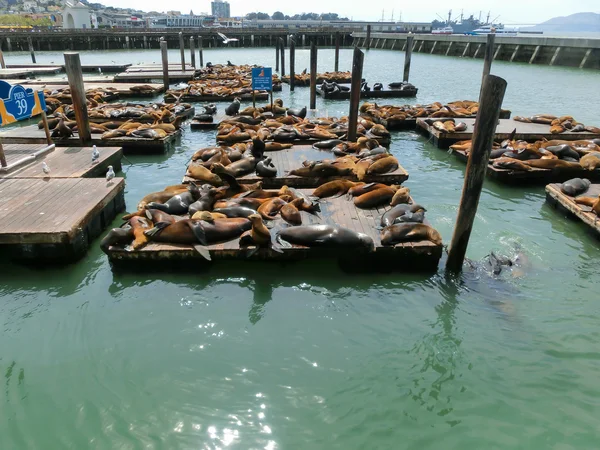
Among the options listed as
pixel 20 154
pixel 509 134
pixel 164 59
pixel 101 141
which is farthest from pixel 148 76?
pixel 509 134

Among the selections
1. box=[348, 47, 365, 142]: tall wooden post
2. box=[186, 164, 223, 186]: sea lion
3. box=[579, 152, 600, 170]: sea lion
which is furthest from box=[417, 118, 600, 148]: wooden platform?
box=[186, 164, 223, 186]: sea lion

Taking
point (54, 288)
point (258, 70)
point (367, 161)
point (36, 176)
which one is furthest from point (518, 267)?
point (258, 70)

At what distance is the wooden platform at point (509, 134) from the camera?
1166cm

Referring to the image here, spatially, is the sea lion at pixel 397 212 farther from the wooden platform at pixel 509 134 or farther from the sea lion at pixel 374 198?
the wooden platform at pixel 509 134

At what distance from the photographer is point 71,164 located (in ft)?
27.7

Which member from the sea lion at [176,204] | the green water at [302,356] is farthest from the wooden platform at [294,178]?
the green water at [302,356]

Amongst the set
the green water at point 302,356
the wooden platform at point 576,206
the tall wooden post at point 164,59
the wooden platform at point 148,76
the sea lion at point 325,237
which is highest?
the tall wooden post at point 164,59

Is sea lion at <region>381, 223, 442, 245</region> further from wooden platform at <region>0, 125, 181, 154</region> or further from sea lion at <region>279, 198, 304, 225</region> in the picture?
wooden platform at <region>0, 125, 181, 154</region>

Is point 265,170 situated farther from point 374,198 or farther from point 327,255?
point 327,255

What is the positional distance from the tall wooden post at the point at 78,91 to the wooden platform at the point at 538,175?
31.9 ft

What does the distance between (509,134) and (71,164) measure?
1098 centimetres

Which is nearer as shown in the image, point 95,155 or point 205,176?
point 205,176

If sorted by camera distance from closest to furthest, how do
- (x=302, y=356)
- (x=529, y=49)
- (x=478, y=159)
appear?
1. (x=302, y=356)
2. (x=478, y=159)
3. (x=529, y=49)

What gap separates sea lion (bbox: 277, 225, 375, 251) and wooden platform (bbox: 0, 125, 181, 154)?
7187 mm
